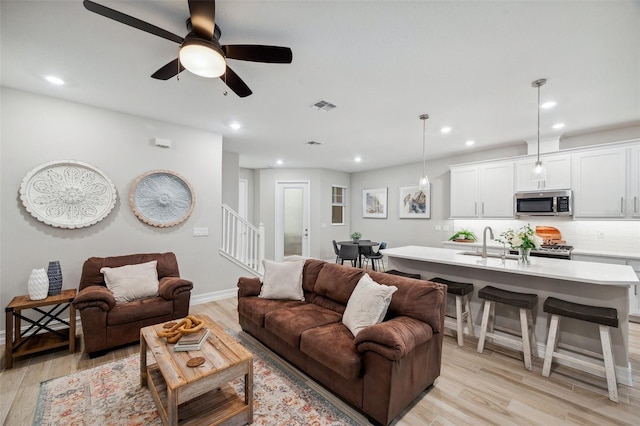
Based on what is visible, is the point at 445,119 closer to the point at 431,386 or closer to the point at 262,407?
the point at 431,386

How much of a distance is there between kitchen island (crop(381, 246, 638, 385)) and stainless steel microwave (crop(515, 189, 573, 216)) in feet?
5.93

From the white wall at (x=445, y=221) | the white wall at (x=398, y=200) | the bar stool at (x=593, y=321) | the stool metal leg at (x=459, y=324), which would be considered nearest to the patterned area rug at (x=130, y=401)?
the stool metal leg at (x=459, y=324)

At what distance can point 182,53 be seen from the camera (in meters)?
1.79

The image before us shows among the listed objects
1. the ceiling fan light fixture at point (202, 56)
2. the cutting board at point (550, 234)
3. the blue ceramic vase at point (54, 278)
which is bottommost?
the blue ceramic vase at point (54, 278)

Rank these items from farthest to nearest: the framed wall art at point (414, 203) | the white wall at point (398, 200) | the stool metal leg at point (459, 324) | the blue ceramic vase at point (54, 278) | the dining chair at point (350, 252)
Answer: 1. the framed wall art at point (414, 203)
2. the white wall at point (398, 200)
3. the dining chair at point (350, 252)
4. the stool metal leg at point (459, 324)
5. the blue ceramic vase at point (54, 278)

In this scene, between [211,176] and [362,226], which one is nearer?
[211,176]

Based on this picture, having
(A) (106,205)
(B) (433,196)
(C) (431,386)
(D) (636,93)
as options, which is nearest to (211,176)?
(A) (106,205)

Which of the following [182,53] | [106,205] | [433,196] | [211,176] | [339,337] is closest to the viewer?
[182,53]

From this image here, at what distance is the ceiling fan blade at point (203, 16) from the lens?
1.55 metres

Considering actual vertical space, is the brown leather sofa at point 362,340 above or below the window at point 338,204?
below

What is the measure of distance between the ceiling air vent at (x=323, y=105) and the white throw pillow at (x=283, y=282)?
1969mm

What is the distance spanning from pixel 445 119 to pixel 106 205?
183 inches

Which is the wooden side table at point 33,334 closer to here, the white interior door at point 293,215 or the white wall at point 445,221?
the white interior door at point 293,215

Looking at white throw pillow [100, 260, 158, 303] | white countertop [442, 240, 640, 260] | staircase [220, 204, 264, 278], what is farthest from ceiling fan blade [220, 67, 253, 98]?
white countertop [442, 240, 640, 260]
